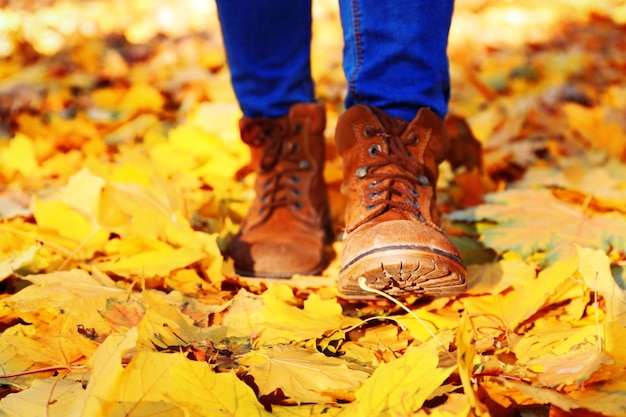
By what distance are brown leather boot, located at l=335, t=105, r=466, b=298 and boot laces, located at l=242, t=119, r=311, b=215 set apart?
22 cm

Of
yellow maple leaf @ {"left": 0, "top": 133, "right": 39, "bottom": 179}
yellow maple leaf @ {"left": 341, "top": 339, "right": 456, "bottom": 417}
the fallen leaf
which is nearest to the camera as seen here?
yellow maple leaf @ {"left": 341, "top": 339, "right": 456, "bottom": 417}

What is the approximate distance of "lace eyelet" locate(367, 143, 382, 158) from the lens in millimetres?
1054

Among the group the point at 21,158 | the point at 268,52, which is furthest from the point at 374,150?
the point at 21,158

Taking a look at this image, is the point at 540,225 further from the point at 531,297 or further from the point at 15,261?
the point at 15,261

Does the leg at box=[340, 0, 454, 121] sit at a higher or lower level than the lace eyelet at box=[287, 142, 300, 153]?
higher

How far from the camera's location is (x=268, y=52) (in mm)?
1311

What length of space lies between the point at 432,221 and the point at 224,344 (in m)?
0.38

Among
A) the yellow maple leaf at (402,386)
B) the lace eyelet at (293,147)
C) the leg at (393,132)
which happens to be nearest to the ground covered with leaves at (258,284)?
the yellow maple leaf at (402,386)

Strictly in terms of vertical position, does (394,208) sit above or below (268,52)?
below

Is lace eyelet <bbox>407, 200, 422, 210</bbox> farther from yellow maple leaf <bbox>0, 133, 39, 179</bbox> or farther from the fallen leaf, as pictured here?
yellow maple leaf <bbox>0, 133, 39, 179</bbox>

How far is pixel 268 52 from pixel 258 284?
493 millimetres

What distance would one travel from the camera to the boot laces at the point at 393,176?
1.00 m

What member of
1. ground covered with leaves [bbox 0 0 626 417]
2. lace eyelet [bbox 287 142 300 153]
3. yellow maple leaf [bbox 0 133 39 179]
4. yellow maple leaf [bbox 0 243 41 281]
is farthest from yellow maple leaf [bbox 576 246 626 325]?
yellow maple leaf [bbox 0 133 39 179]

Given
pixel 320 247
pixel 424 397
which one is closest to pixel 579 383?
pixel 424 397
